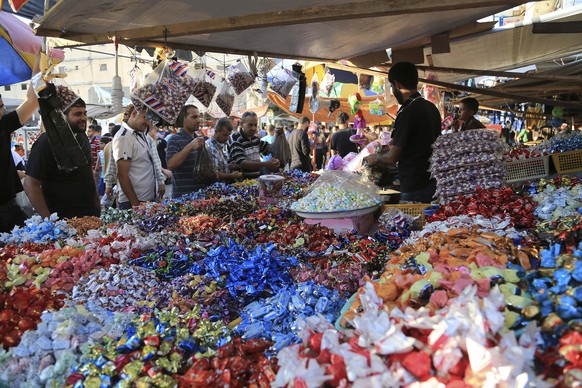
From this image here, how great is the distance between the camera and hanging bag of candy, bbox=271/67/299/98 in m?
4.61

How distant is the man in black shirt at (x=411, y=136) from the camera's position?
10.4 feet

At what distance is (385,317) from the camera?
99 centimetres

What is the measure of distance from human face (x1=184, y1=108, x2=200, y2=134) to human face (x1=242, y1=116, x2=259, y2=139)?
0.68 meters

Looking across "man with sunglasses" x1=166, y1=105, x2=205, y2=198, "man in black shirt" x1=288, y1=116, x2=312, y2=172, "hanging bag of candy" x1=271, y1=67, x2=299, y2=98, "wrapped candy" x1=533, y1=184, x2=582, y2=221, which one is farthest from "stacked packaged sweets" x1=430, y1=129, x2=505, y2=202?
"man in black shirt" x1=288, y1=116, x2=312, y2=172

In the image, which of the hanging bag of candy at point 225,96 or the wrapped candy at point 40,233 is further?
the hanging bag of candy at point 225,96

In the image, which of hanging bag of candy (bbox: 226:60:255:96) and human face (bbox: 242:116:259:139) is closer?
hanging bag of candy (bbox: 226:60:255:96)

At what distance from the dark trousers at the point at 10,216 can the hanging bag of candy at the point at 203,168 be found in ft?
4.69

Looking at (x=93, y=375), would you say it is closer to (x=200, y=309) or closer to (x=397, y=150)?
(x=200, y=309)

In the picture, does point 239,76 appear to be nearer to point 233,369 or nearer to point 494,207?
point 494,207

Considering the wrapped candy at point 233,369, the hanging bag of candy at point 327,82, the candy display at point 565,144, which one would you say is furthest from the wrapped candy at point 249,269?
the hanging bag of candy at point 327,82

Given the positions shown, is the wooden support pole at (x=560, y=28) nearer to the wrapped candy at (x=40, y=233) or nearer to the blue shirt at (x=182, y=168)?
the blue shirt at (x=182, y=168)

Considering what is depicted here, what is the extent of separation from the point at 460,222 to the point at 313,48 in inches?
104

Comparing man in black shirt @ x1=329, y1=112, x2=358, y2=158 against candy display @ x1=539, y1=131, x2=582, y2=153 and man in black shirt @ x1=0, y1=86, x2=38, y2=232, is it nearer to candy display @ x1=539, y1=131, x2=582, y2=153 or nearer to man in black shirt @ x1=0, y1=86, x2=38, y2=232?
candy display @ x1=539, y1=131, x2=582, y2=153

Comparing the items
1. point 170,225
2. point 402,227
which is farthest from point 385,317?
point 170,225
